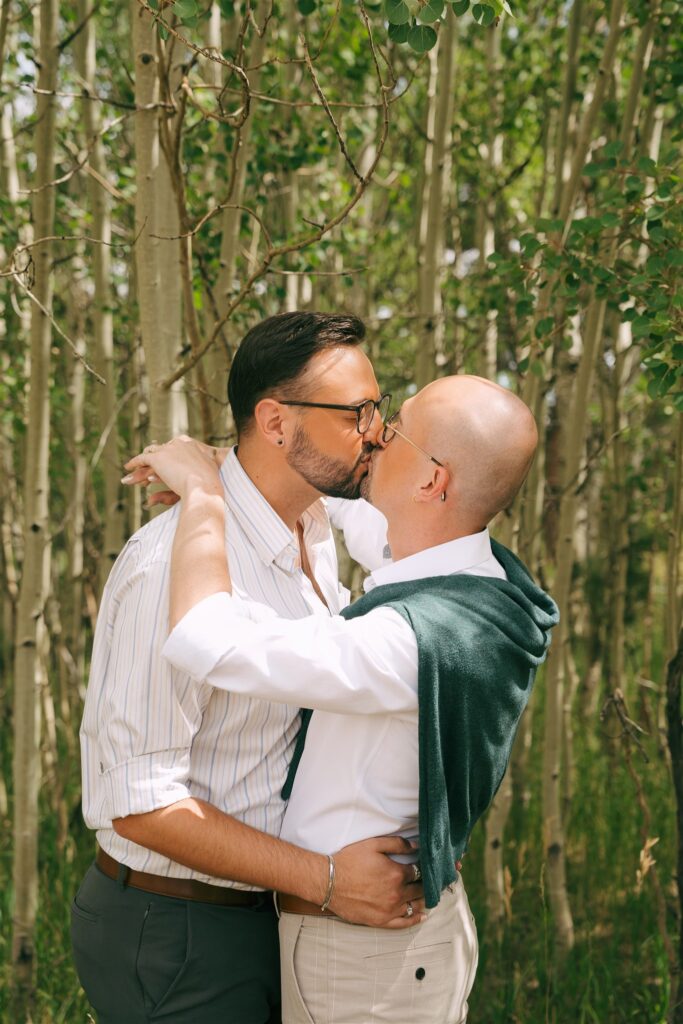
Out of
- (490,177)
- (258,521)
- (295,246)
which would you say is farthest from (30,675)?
(490,177)

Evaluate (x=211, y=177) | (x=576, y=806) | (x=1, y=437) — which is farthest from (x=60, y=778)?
(x=211, y=177)

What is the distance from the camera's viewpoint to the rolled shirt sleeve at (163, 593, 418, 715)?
5.35 feet

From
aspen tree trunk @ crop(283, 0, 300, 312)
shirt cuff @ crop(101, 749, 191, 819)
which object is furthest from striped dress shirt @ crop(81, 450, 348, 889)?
aspen tree trunk @ crop(283, 0, 300, 312)

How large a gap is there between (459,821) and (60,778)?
10.6ft

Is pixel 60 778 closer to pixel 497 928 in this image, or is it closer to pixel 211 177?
pixel 497 928

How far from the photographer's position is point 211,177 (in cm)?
482

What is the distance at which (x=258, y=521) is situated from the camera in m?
2.04

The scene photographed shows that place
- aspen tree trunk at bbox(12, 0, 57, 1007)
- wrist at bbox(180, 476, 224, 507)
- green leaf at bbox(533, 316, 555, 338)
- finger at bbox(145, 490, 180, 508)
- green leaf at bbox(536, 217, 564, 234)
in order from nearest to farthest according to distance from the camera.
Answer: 1. wrist at bbox(180, 476, 224, 507)
2. finger at bbox(145, 490, 180, 508)
3. green leaf at bbox(536, 217, 564, 234)
4. green leaf at bbox(533, 316, 555, 338)
5. aspen tree trunk at bbox(12, 0, 57, 1007)

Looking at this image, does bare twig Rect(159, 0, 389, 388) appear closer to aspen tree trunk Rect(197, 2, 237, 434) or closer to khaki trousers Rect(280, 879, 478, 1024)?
aspen tree trunk Rect(197, 2, 237, 434)

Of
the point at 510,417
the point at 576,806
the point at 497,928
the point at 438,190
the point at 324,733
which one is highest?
the point at 438,190

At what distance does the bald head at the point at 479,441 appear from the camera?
1920 millimetres

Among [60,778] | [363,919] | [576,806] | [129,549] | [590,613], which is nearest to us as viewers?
[363,919]

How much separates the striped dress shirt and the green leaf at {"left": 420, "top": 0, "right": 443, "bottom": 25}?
960 millimetres

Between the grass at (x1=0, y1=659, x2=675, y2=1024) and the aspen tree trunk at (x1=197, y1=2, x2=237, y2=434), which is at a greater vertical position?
the aspen tree trunk at (x1=197, y1=2, x2=237, y2=434)
